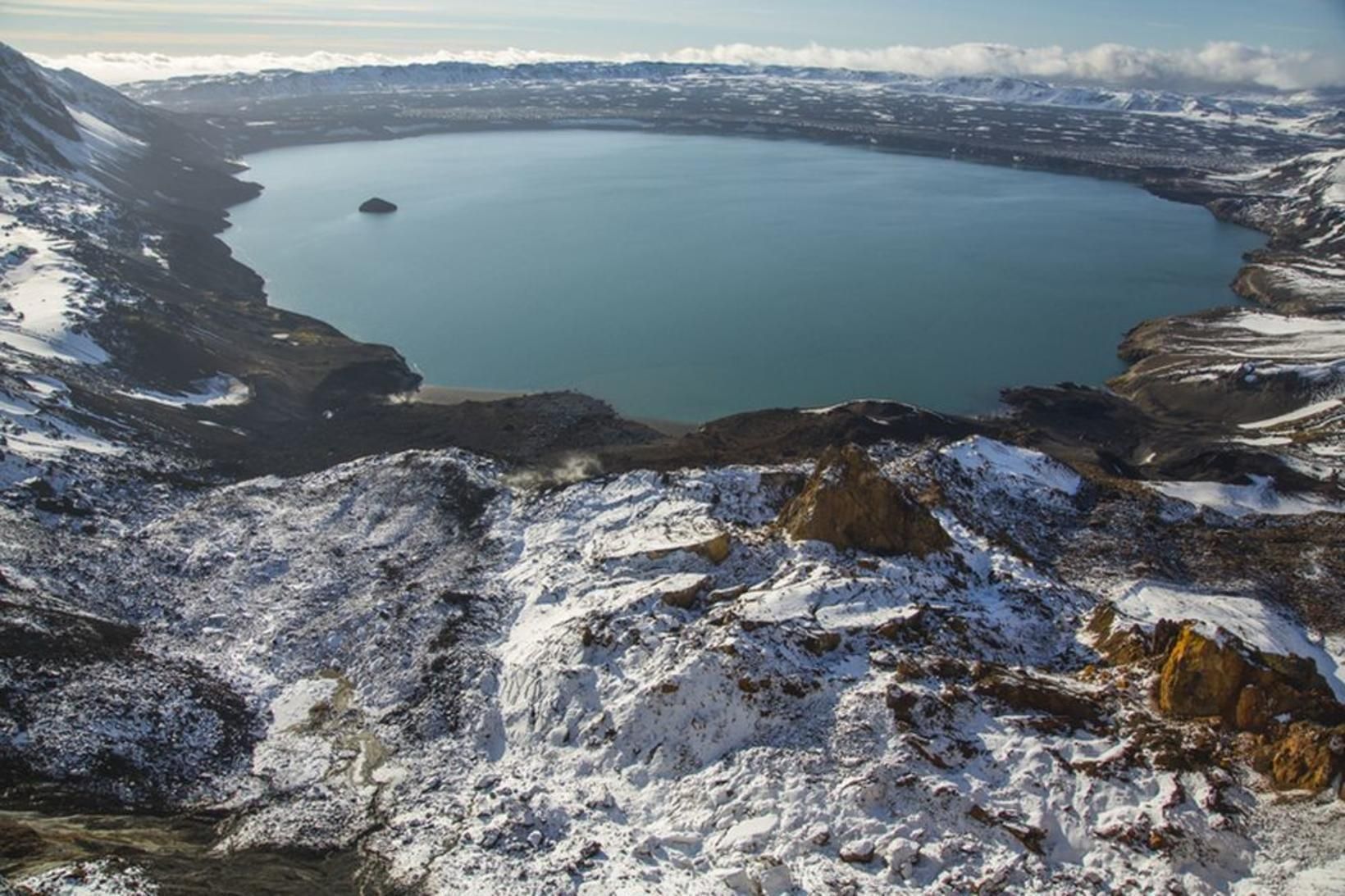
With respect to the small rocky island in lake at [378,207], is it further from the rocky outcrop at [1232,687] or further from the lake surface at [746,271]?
the rocky outcrop at [1232,687]

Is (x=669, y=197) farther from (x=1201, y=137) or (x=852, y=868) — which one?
(x=1201, y=137)

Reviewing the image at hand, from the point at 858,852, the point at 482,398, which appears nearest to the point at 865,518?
the point at 858,852

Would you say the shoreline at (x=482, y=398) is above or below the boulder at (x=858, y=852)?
above

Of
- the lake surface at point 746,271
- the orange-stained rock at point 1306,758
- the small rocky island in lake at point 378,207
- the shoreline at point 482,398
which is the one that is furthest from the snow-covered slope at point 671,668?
the small rocky island in lake at point 378,207

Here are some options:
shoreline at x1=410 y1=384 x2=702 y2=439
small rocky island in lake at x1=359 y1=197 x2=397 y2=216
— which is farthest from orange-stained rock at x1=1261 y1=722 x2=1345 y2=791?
small rocky island in lake at x1=359 y1=197 x2=397 y2=216

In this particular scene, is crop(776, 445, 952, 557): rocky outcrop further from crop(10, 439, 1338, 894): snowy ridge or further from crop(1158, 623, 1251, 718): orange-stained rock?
crop(1158, 623, 1251, 718): orange-stained rock

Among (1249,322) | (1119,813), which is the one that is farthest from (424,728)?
(1249,322)

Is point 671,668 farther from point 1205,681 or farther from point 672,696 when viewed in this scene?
point 1205,681
